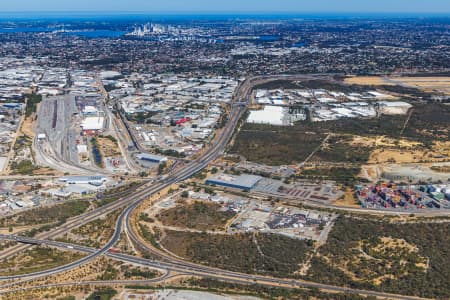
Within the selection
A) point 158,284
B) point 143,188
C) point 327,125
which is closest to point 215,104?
point 327,125

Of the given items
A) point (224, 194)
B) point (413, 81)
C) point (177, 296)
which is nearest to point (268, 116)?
point (224, 194)

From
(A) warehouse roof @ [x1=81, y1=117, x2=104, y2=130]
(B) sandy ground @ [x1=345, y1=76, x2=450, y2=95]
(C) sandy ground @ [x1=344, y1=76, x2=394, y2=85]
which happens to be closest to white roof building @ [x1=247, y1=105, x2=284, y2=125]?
(A) warehouse roof @ [x1=81, y1=117, x2=104, y2=130]

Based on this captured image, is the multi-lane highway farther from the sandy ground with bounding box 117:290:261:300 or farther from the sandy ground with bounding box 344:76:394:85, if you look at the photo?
the sandy ground with bounding box 344:76:394:85

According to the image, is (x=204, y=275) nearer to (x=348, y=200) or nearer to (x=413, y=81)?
(x=348, y=200)

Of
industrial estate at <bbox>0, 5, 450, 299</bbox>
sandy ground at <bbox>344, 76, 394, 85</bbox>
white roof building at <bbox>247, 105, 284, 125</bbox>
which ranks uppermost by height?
sandy ground at <bbox>344, 76, 394, 85</bbox>

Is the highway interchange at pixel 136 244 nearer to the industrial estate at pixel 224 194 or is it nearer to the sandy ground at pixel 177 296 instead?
the industrial estate at pixel 224 194

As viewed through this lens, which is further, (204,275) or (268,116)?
(268,116)

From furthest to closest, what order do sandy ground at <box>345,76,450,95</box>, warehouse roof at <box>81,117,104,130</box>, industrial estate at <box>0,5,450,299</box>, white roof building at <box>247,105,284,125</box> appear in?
sandy ground at <box>345,76,450,95</box>, white roof building at <box>247,105,284,125</box>, warehouse roof at <box>81,117,104,130</box>, industrial estate at <box>0,5,450,299</box>

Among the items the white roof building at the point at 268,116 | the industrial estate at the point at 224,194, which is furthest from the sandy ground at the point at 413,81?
the white roof building at the point at 268,116
